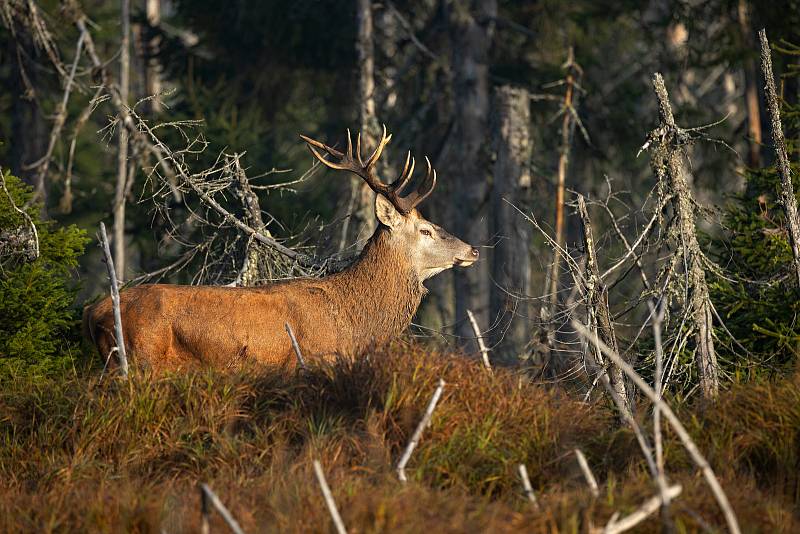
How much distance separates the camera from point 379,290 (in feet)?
31.4

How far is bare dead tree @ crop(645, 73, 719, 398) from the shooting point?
7.81 m

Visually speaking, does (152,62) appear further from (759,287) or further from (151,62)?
(759,287)

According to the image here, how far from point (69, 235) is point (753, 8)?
9589 millimetres

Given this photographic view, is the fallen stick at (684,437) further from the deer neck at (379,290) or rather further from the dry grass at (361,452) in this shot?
the deer neck at (379,290)

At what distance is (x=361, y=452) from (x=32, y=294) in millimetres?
3544

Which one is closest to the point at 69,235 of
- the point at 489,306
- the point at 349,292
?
the point at 349,292

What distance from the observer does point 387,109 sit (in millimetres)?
19734

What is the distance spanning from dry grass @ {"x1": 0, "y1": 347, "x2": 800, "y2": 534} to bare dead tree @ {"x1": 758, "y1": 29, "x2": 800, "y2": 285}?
142 cm

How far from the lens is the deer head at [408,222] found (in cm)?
991

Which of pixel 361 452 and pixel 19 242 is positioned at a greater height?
pixel 19 242

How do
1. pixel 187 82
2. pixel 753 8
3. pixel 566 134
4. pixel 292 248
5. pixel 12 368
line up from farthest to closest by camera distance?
pixel 187 82
pixel 566 134
pixel 753 8
pixel 292 248
pixel 12 368

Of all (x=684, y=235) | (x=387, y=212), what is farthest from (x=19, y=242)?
(x=684, y=235)

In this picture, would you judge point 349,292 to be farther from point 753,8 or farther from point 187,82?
point 187,82

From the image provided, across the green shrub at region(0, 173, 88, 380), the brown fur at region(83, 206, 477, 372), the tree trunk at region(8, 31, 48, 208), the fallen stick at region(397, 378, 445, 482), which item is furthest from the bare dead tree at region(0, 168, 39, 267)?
the tree trunk at region(8, 31, 48, 208)
